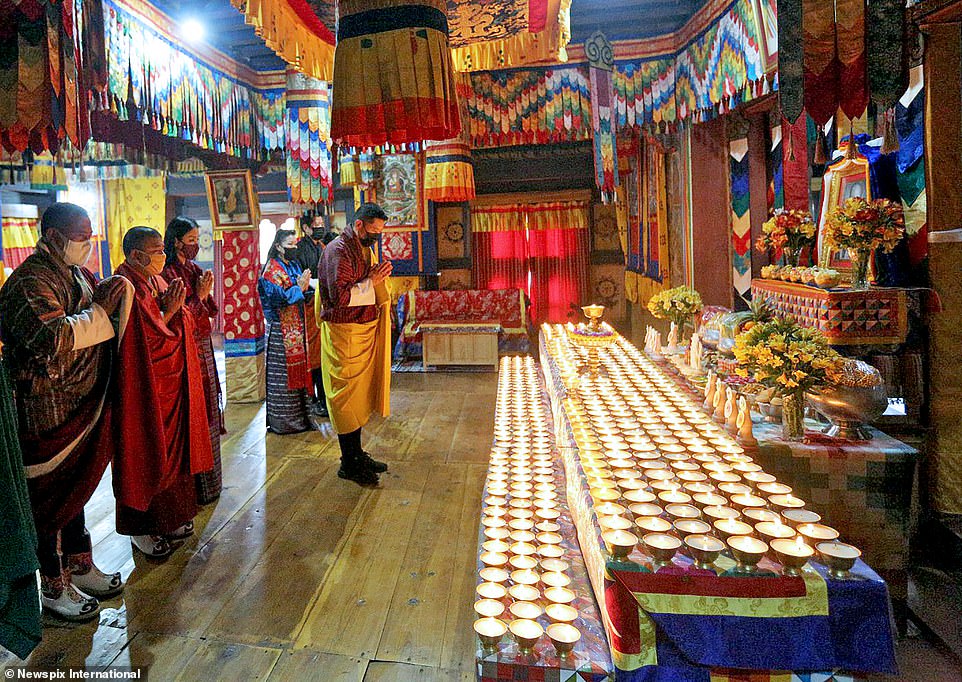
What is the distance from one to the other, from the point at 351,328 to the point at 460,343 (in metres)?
4.19

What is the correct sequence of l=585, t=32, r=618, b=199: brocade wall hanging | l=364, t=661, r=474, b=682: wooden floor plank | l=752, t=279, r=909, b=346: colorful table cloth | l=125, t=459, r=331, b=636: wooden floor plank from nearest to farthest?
l=364, t=661, r=474, b=682: wooden floor plank → l=125, t=459, r=331, b=636: wooden floor plank → l=752, t=279, r=909, b=346: colorful table cloth → l=585, t=32, r=618, b=199: brocade wall hanging

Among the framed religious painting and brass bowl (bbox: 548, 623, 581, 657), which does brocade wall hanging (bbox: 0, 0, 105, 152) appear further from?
the framed religious painting

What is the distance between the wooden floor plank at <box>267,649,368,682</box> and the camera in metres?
1.83

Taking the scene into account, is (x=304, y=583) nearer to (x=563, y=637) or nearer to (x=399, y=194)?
(x=563, y=637)

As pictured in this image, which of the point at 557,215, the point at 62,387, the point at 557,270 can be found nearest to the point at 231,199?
the point at 62,387

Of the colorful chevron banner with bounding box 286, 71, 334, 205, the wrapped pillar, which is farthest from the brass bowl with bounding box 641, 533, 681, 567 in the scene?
the wrapped pillar

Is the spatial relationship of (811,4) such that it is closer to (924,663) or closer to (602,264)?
(924,663)

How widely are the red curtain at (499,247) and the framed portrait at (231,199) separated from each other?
5496 millimetres

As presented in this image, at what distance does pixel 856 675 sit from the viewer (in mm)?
1357

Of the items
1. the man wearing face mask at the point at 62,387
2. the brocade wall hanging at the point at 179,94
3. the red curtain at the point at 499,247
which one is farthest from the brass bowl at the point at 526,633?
the red curtain at the point at 499,247

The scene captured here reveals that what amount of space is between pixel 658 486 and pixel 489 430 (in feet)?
10.0

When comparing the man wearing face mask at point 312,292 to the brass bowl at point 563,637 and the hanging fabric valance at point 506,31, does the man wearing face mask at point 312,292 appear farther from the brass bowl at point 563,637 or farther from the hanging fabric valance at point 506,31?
the brass bowl at point 563,637

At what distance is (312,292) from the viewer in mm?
5039

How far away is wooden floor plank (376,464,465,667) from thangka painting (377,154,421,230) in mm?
5979
